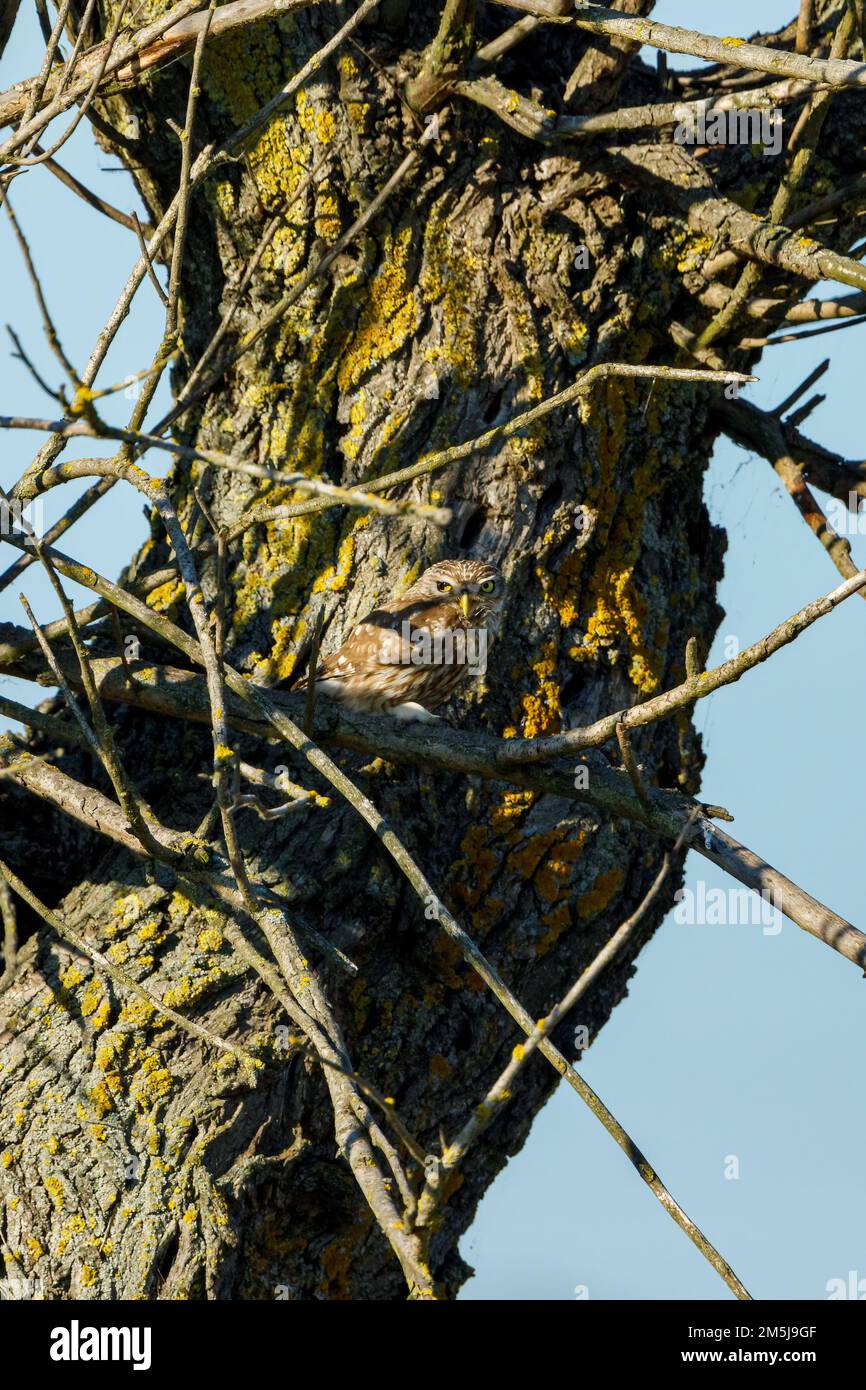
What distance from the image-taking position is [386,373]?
427cm

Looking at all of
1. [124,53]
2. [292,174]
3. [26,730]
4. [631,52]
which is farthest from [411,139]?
[26,730]

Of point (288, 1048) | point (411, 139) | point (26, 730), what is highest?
point (411, 139)

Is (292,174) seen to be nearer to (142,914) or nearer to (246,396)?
(246,396)

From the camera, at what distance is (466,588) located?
14.6ft

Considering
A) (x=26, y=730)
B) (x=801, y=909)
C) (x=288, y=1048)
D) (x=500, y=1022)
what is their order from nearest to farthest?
(x=801, y=909)
(x=288, y=1048)
(x=500, y=1022)
(x=26, y=730)

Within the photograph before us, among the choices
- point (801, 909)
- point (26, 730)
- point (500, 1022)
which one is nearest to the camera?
point (801, 909)

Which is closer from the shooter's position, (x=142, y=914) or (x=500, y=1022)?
(x=142, y=914)

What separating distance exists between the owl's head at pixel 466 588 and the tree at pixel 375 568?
72 mm

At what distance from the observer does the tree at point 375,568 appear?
10.9 ft

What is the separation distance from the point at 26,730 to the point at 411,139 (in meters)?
2.24

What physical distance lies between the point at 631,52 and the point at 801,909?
276 centimetres

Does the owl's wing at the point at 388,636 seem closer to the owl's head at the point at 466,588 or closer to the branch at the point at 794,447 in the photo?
the owl's head at the point at 466,588

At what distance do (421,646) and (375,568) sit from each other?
527 millimetres

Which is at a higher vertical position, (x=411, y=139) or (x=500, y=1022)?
(x=411, y=139)
